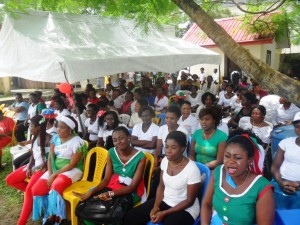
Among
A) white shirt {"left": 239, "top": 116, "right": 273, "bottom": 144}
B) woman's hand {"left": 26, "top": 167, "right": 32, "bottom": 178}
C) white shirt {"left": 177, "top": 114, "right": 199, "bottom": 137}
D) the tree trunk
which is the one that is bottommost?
woman's hand {"left": 26, "top": 167, "right": 32, "bottom": 178}

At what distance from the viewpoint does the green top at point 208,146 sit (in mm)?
3531

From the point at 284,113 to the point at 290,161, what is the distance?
107 inches

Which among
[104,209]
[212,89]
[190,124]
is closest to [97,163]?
[104,209]

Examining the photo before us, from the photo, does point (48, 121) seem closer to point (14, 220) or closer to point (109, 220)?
point (14, 220)

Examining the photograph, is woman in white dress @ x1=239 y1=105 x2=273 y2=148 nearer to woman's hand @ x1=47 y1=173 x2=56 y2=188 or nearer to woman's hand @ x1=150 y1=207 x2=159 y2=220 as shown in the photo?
woman's hand @ x1=150 y1=207 x2=159 y2=220

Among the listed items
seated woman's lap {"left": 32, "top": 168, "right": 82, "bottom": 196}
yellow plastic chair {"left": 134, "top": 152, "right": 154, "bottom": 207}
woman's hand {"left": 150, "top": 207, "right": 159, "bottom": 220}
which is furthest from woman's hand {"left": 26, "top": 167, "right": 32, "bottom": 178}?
woman's hand {"left": 150, "top": 207, "right": 159, "bottom": 220}

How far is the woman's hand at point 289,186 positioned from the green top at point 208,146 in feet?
2.58

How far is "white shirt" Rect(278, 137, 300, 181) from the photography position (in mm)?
3238

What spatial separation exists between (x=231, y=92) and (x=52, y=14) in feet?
15.5

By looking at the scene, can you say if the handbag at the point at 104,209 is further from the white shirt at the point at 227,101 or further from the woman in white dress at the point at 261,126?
the white shirt at the point at 227,101

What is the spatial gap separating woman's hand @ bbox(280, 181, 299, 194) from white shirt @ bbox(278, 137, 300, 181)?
108mm

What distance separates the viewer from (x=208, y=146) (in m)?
3.57

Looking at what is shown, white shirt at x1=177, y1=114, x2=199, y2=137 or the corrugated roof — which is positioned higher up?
the corrugated roof

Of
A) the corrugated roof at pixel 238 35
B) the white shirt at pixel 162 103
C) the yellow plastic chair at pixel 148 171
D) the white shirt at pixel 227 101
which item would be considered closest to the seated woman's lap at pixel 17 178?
the yellow plastic chair at pixel 148 171
